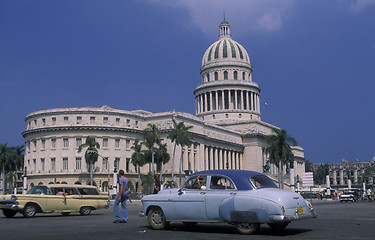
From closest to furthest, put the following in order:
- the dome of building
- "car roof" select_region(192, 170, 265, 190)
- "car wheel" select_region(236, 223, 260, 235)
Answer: "car wheel" select_region(236, 223, 260, 235)
"car roof" select_region(192, 170, 265, 190)
the dome of building

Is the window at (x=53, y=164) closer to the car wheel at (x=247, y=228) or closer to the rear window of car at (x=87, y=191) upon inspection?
the rear window of car at (x=87, y=191)

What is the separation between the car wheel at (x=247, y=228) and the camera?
44.8 feet

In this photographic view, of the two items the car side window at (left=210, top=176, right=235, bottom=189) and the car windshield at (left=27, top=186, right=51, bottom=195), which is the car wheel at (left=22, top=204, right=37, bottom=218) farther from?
the car side window at (left=210, top=176, right=235, bottom=189)

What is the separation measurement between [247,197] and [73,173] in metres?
68.8

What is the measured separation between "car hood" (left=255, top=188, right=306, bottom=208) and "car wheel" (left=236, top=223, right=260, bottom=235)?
34.2 inches

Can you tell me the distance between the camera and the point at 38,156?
8288cm

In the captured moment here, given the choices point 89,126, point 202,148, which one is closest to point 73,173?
point 89,126

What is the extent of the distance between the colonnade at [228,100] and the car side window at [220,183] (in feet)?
336

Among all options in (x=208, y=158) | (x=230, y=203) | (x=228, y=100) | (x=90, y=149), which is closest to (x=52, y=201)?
(x=230, y=203)

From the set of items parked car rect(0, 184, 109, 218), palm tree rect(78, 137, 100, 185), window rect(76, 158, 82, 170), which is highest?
palm tree rect(78, 137, 100, 185)

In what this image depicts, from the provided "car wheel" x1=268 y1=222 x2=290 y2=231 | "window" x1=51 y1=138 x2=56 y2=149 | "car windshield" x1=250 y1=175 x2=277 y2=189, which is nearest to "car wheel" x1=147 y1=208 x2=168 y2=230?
"car windshield" x1=250 y1=175 x2=277 y2=189

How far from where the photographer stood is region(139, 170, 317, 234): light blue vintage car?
13.4m

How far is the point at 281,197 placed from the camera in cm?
1352

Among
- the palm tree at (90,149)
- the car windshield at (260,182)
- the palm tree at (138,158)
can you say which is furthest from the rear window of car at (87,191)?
the palm tree at (138,158)
